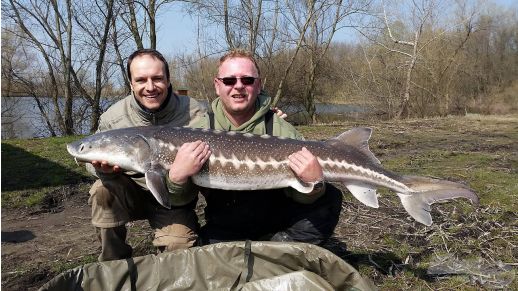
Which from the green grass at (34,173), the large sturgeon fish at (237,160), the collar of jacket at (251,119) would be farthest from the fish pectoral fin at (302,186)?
the green grass at (34,173)

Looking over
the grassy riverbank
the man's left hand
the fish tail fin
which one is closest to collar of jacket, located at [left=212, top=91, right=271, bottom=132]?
the man's left hand

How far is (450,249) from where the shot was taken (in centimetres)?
332

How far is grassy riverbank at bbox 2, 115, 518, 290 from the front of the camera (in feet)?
9.73

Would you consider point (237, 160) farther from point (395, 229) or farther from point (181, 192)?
point (395, 229)

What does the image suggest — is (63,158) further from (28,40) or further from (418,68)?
(418,68)

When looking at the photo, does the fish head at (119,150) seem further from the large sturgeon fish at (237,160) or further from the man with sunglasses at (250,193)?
the man with sunglasses at (250,193)

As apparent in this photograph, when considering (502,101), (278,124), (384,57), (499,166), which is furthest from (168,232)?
(502,101)

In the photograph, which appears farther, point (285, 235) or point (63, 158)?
point (63, 158)

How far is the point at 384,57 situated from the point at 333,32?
3.71 meters

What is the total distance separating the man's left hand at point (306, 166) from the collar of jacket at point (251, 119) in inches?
15.9

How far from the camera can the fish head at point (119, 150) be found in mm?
2564

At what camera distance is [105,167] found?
2666mm

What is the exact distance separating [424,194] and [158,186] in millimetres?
→ 1415

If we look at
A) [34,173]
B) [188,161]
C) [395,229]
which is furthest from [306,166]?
[34,173]
